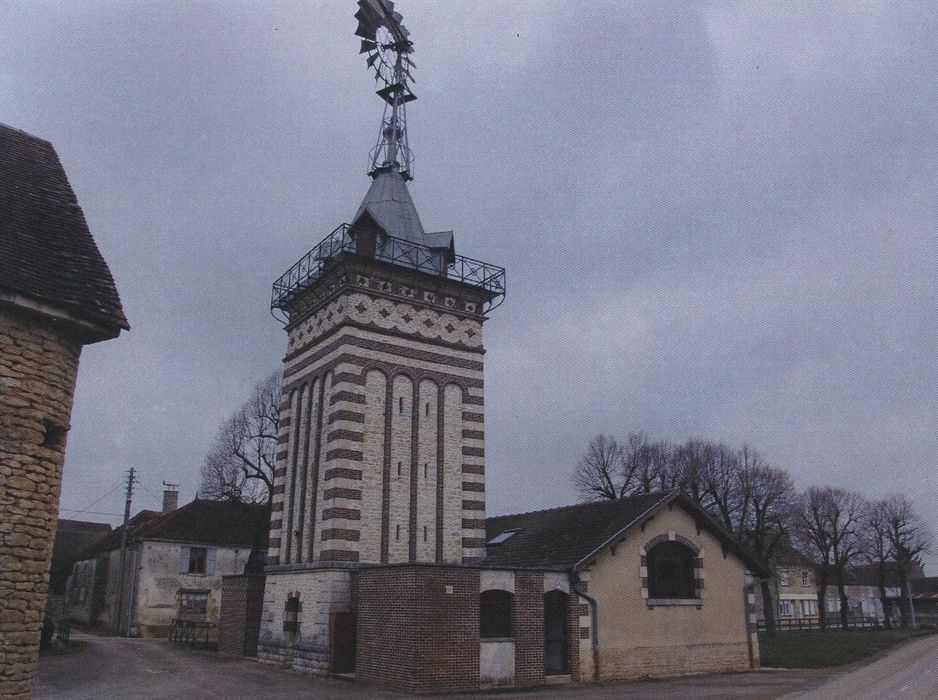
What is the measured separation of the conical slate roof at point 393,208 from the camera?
28297mm

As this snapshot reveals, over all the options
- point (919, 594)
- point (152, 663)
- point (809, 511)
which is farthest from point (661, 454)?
point (919, 594)

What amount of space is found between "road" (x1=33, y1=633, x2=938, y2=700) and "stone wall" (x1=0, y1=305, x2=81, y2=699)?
8.50 meters

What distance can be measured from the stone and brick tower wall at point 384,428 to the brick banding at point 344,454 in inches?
1.3

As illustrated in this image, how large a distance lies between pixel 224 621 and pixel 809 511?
43883 mm

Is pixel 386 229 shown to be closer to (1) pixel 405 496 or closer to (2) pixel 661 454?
(1) pixel 405 496

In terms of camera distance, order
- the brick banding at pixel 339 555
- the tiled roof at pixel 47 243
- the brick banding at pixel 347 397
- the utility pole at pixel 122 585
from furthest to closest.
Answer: the utility pole at pixel 122 585 → the brick banding at pixel 347 397 → the brick banding at pixel 339 555 → the tiled roof at pixel 47 243

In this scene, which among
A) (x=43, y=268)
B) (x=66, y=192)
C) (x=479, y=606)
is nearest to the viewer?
(x=43, y=268)

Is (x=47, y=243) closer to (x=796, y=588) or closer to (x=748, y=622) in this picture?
(x=748, y=622)

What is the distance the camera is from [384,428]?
24016 millimetres

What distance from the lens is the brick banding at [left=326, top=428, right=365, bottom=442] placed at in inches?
903

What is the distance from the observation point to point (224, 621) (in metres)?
27.7

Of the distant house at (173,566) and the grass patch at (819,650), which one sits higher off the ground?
the distant house at (173,566)

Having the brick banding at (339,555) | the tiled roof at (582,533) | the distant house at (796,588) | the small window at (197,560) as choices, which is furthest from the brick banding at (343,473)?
the distant house at (796,588)

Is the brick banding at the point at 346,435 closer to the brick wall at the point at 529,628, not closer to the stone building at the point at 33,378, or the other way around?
the brick wall at the point at 529,628
